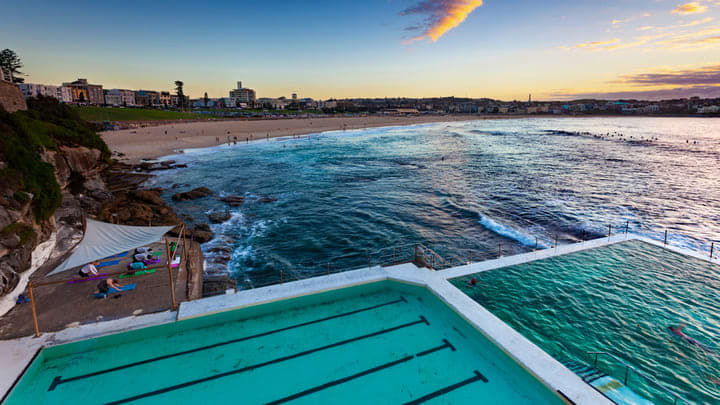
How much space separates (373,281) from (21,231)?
481 inches

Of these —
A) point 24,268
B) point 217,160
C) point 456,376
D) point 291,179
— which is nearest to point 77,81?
point 217,160

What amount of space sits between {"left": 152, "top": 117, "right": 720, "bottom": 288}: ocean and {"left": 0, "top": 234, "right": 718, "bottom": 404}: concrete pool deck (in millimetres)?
4518

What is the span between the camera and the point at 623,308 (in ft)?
34.9

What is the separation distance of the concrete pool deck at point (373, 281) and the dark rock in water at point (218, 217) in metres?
12.4

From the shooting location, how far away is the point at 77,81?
176125 millimetres

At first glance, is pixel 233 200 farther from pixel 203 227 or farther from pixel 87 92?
pixel 87 92

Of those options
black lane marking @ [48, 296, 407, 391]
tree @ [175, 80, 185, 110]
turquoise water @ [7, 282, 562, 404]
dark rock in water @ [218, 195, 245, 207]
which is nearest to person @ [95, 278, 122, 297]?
turquoise water @ [7, 282, 562, 404]

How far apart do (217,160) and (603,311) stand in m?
44.5

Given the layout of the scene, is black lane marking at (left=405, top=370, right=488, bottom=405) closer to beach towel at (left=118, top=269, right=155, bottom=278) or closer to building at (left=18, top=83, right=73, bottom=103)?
beach towel at (left=118, top=269, right=155, bottom=278)

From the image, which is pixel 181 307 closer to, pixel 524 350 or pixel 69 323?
pixel 69 323

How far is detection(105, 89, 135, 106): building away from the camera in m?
165

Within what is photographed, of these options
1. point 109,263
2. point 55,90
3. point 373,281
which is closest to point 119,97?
point 55,90

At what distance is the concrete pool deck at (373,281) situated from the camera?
6.76 m

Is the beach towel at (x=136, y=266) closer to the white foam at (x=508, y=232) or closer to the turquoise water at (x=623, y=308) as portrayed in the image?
the turquoise water at (x=623, y=308)
